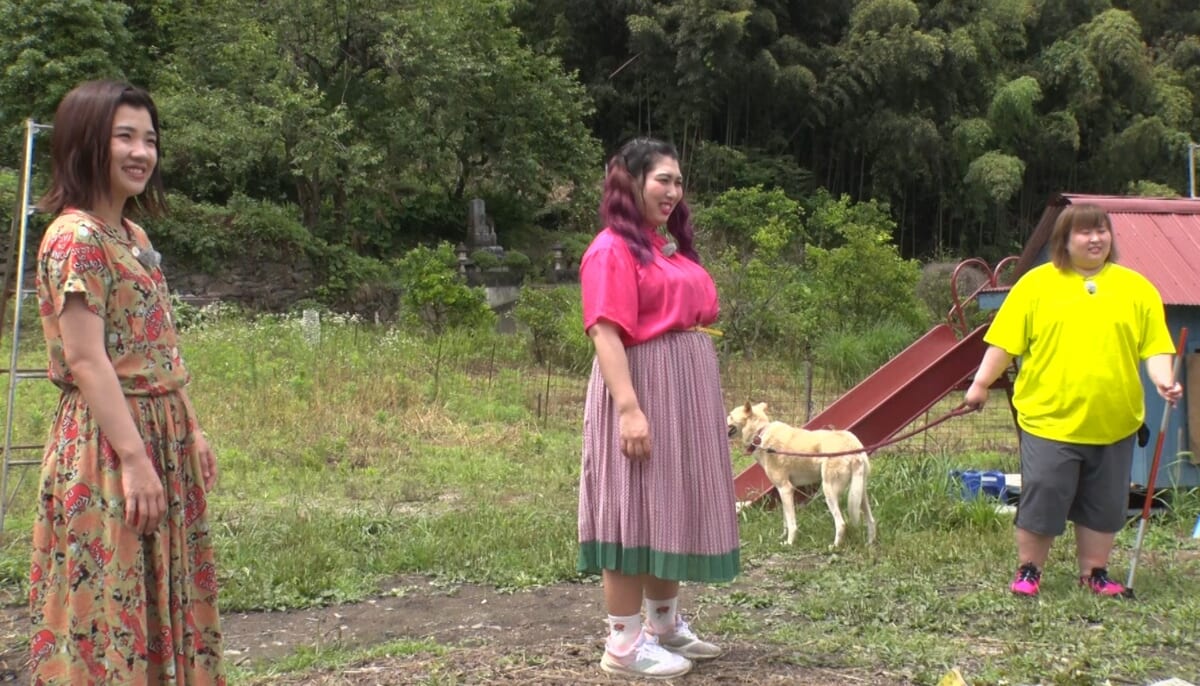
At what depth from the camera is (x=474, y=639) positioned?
148 inches

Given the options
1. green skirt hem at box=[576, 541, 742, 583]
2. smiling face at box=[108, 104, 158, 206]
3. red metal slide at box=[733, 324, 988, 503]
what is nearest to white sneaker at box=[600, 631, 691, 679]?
green skirt hem at box=[576, 541, 742, 583]

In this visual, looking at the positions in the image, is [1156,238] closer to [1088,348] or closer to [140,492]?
[1088,348]

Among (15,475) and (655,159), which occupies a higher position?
(655,159)

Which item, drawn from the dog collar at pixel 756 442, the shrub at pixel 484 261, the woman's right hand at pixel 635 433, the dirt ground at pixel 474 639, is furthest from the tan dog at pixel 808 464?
the shrub at pixel 484 261

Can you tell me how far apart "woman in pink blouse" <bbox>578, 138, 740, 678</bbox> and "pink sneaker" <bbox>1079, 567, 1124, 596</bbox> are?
1.84 m

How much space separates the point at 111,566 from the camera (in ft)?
7.54

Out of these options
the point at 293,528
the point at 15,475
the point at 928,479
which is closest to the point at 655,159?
the point at 293,528

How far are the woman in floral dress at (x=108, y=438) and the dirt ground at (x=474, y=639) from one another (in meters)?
0.92

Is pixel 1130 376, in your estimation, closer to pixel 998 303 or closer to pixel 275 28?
pixel 998 303

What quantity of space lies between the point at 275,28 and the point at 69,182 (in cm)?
1710

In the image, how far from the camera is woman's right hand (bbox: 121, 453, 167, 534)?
2279mm

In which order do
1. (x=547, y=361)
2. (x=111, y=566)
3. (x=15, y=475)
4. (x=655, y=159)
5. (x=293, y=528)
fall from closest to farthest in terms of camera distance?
(x=111, y=566)
(x=655, y=159)
(x=293, y=528)
(x=15, y=475)
(x=547, y=361)

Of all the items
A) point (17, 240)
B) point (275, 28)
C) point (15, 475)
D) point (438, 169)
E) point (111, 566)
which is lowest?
point (15, 475)

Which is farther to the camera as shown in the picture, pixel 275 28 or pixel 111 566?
pixel 275 28
